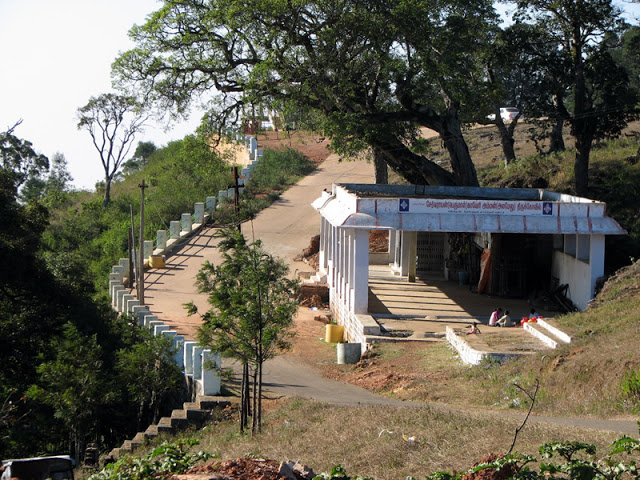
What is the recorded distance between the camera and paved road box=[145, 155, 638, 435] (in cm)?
1410

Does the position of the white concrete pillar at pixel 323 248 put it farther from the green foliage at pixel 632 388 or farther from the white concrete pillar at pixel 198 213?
the green foliage at pixel 632 388

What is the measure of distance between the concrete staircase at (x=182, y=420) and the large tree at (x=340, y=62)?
39.9 ft

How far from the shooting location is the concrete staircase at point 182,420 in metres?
13.6

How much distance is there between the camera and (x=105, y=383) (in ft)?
51.6

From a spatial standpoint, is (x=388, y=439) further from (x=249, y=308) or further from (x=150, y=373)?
(x=150, y=373)

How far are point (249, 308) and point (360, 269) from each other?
24.4 feet

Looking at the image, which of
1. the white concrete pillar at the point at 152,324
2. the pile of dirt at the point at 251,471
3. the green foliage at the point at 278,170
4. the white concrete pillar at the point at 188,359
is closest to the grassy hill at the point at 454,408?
the pile of dirt at the point at 251,471

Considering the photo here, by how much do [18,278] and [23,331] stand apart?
4.61 feet

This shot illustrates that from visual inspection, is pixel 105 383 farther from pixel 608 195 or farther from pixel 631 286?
pixel 608 195

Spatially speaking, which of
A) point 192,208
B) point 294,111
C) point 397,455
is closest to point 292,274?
point 294,111

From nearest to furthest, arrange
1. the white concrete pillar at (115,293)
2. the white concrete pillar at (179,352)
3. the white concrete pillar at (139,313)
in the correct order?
the white concrete pillar at (179,352)
the white concrete pillar at (139,313)
the white concrete pillar at (115,293)

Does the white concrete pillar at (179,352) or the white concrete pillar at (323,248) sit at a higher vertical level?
the white concrete pillar at (323,248)

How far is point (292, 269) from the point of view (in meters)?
29.1

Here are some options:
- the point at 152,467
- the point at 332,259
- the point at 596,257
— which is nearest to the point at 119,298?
the point at 332,259
